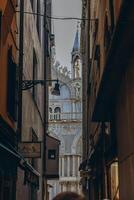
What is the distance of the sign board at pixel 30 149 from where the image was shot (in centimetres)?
1370

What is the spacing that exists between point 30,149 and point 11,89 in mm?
1988

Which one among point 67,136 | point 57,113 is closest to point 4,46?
point 67,136

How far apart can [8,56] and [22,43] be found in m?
2.36

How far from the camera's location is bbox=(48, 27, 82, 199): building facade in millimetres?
63281

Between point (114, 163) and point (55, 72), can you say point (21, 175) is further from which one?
point (55, 72)

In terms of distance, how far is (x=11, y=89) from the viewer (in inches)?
508

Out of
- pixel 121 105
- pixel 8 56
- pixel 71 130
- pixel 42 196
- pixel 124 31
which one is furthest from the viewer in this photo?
pixel 71 130

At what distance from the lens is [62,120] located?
65.1 meters

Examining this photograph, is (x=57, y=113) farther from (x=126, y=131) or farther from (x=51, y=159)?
(x=126, y=131)

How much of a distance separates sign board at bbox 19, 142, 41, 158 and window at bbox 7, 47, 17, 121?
117cm

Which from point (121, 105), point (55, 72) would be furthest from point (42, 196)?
point (55, 72)

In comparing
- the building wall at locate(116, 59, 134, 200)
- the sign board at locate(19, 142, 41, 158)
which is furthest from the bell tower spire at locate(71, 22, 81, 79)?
the building wall at locate(116, 59, 134, 200)

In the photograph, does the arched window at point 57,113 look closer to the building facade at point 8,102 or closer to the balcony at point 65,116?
the balcony at point 65,116

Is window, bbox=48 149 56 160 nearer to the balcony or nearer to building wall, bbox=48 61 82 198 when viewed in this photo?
building wall, bbox=48 61 82 198
